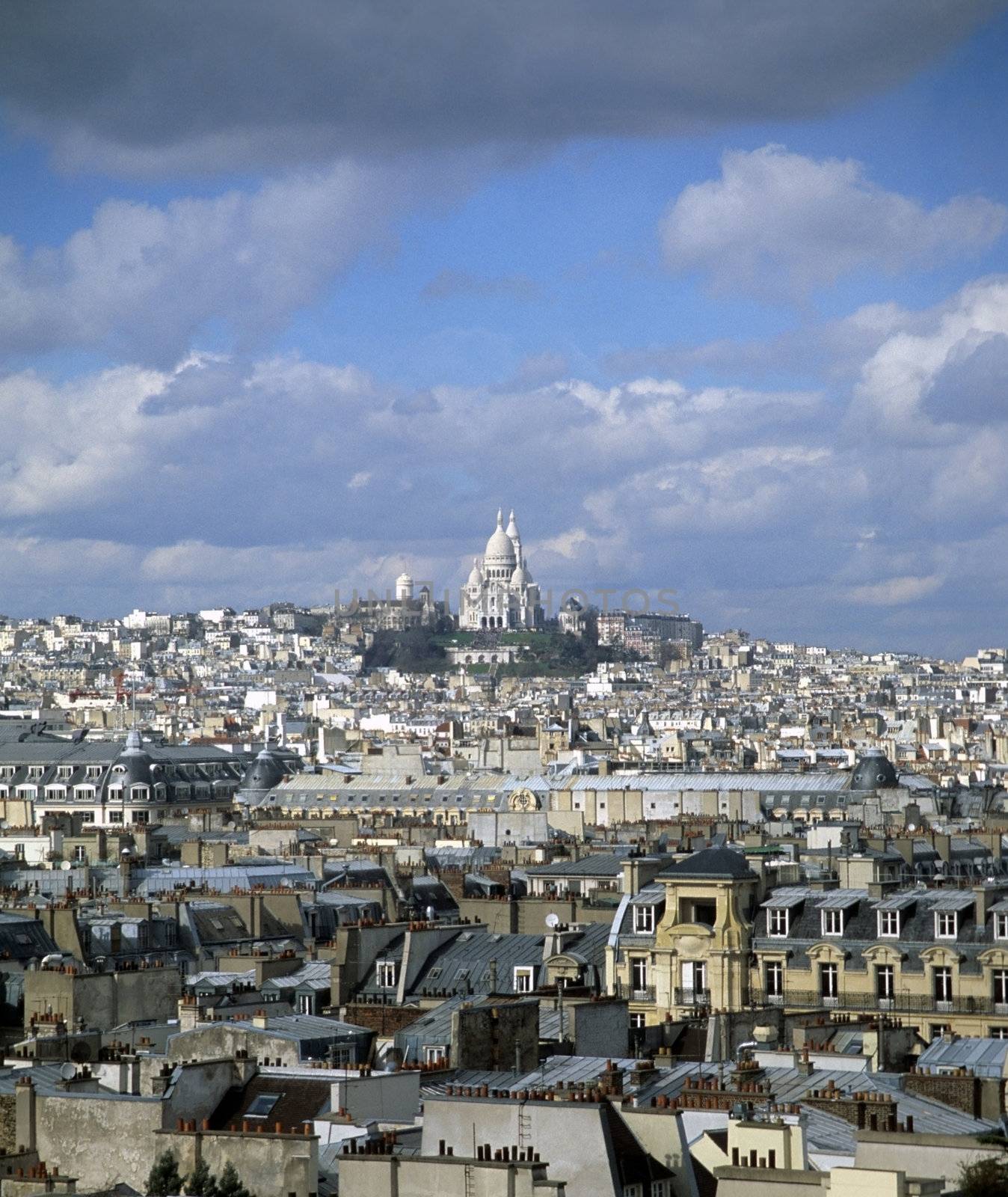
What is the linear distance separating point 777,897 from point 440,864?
19930mm

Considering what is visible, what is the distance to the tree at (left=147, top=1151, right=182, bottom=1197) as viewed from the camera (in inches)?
765

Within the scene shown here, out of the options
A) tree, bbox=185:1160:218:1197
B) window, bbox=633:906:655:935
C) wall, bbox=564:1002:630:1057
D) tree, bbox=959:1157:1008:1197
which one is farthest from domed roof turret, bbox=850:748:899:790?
tree, bbox=959:1157:1008:1197

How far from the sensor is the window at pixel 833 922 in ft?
112

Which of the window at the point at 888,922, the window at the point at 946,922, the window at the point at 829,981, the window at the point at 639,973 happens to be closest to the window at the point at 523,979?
A: the window at the point at 639,973

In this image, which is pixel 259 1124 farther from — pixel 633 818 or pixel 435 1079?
pixel 633 818

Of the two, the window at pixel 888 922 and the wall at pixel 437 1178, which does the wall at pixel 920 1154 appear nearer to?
the wall at pixel 437 1178

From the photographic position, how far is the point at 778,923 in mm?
34156

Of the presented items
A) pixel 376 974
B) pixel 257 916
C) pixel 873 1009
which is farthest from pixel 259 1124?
pixel 257 916

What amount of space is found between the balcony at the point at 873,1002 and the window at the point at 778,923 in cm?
79

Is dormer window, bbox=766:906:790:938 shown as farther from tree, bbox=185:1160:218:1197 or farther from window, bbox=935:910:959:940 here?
tree, bbox=185:1160:218:1197

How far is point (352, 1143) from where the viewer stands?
19.2m

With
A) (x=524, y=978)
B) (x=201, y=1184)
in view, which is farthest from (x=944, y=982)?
(x=201, y=1184)

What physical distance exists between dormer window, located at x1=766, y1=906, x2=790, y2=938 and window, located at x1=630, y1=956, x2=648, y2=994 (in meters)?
1.46

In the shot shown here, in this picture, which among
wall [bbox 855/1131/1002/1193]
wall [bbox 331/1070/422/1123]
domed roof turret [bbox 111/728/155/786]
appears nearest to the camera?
wall [bbox 855/1131/1002/1193]
